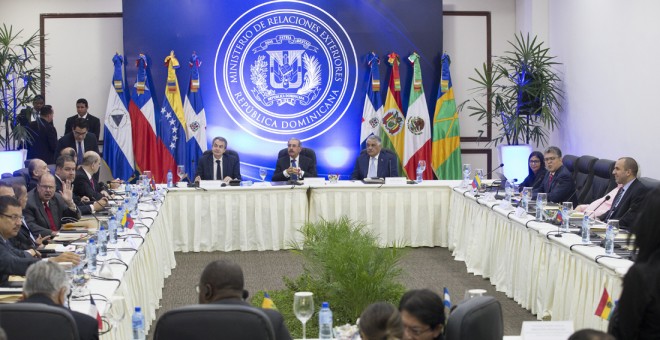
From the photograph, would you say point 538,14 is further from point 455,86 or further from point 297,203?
point 297,203

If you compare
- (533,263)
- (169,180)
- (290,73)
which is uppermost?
(290,73)

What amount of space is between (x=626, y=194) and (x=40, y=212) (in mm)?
4337

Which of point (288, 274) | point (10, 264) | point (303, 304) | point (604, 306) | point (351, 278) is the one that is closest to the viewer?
point (303, 304)

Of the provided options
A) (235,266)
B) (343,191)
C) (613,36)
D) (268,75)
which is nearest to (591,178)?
(613,36)

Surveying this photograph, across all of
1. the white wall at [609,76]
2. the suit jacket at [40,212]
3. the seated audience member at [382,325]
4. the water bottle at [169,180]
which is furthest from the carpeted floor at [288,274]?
the seated audience member at [382,325]

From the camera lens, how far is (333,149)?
36.4 ft

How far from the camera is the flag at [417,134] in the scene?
11109 millimetres

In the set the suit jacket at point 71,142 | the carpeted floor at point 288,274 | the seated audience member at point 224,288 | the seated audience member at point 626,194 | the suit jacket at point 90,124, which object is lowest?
the carpeted floor at point 288,274

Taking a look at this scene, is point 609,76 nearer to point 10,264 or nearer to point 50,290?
point 10,264

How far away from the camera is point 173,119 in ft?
35.7

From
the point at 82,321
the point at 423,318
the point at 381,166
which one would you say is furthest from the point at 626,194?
the point at 82,321

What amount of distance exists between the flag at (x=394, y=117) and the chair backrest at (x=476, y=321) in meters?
8.24

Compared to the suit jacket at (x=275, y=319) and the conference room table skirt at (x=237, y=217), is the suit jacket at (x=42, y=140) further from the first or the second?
the suit jacket at (x=275, y=319)

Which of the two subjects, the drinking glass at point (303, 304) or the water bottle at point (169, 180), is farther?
the water bottle at point (169, 180)
